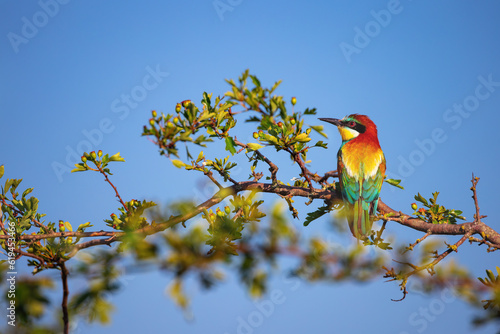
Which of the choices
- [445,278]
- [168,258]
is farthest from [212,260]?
[445,278]

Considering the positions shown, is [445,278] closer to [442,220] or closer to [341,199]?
[442,220]

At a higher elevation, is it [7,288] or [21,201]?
[21,201]

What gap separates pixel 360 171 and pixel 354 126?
1.13m

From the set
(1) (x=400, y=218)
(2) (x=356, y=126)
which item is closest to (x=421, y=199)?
(1) (x=400, y=218)

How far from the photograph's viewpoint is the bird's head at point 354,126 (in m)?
6.59

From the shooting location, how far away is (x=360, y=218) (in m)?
5.54

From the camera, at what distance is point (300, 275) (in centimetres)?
256

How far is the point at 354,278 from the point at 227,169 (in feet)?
7.58

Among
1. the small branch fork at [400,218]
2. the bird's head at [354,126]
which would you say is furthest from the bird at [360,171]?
the small branch fork at [400,218]

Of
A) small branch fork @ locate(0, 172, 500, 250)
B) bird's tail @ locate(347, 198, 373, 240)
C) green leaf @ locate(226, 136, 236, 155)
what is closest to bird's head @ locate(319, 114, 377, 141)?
bird's tail @ locate(347, 198, 373, 240)

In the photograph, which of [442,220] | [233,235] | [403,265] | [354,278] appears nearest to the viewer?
[354,278]

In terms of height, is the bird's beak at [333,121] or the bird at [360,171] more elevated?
the bird's beak at [333,121]

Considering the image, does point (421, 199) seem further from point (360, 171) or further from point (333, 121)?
point (333, 121)

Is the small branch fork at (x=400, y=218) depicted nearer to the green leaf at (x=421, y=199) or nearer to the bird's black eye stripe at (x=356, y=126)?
the green leaf at (x=421, y=199)
